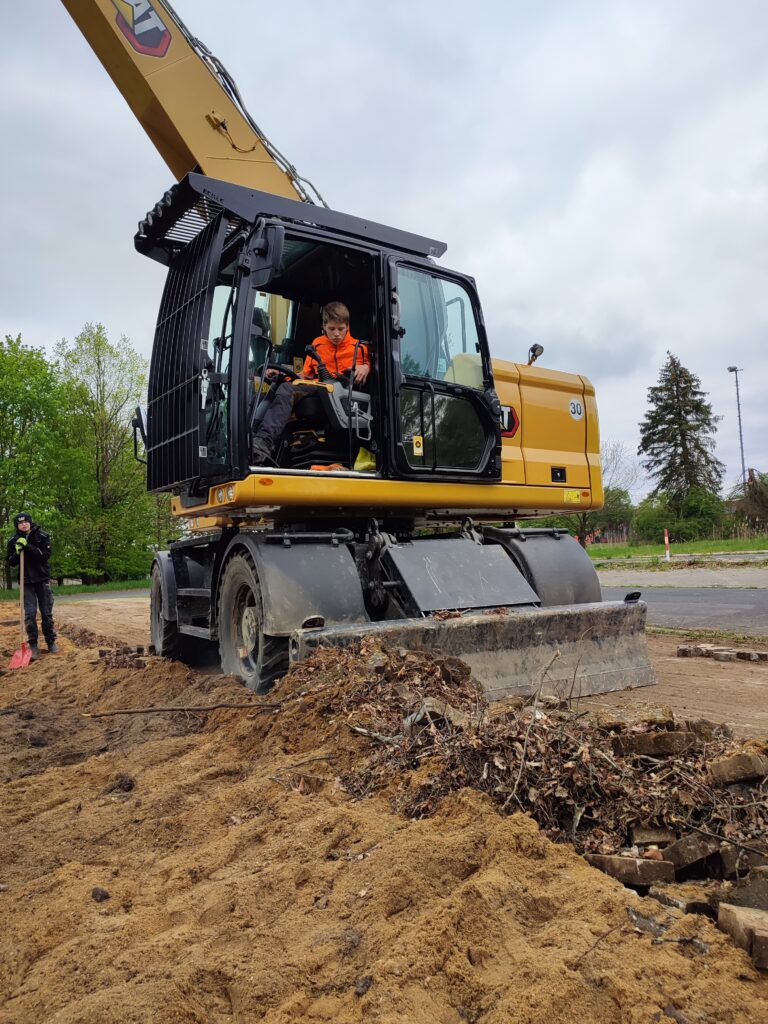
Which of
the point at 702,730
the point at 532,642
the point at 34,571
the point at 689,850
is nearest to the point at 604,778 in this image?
the point at 689,850

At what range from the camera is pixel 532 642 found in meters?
5.27

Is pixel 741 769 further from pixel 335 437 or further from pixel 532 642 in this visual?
pixel 335 437

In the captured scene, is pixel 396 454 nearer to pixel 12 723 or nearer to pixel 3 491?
pixel 12 723

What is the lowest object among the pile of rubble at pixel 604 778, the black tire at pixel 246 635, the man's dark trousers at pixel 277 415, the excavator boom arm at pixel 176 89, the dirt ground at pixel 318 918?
the dirt ground at pixel 318 918

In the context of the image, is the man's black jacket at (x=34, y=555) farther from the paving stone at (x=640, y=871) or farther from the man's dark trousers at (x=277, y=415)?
the paving stone at (x=640, y=871)

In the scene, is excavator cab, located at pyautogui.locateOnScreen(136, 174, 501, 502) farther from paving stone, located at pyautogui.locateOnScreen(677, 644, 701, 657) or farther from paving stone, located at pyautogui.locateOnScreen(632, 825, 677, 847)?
paving stone, located at pyautogui.locateOnScreen(632, 825, 677, 847)

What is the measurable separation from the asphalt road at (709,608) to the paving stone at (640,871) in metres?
7.19

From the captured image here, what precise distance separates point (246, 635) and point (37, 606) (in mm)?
6189

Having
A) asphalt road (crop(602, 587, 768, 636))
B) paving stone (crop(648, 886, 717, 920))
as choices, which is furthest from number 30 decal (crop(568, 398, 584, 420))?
paving stone (crop(648, 886, 717, 920))

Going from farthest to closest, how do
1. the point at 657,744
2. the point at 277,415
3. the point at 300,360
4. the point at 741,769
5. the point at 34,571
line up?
the point at 34,571 < the point at 300,360 < the point at 277,415 < the point at 657,744 < the point at 741,769

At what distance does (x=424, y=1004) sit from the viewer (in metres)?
1.85

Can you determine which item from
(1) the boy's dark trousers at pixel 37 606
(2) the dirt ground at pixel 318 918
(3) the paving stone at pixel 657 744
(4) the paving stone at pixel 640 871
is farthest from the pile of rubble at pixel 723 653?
(1) the boy's dark trousers at pixel 37 606

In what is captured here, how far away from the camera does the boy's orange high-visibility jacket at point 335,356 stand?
5598 mm

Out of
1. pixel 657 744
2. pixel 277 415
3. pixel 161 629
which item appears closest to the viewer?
pixel 657 744
